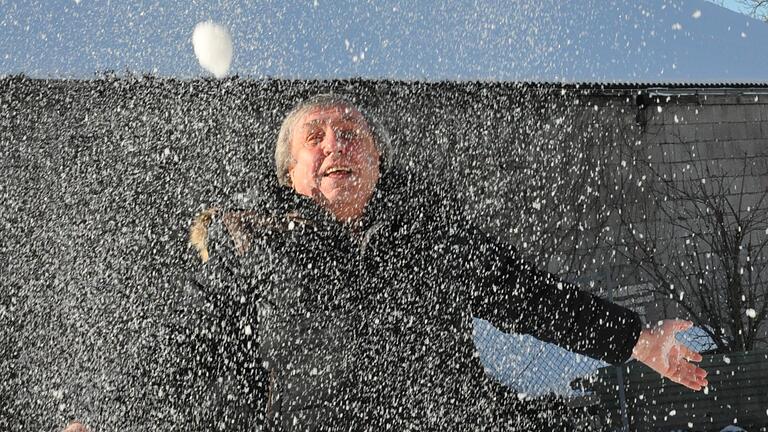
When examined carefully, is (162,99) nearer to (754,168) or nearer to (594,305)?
(594,305)

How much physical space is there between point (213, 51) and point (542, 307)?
4.14 m

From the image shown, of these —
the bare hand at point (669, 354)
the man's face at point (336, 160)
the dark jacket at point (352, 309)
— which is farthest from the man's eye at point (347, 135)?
the bare hand at point (669, 354)

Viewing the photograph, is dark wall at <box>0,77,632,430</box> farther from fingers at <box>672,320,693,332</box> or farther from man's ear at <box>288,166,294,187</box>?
fingers at <box>672,320,693,332</box>

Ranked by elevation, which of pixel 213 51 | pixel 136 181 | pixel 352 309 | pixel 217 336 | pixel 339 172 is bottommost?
pixel 217 336

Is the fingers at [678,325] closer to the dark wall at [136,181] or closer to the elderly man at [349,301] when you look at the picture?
the elderly man at [349,301]

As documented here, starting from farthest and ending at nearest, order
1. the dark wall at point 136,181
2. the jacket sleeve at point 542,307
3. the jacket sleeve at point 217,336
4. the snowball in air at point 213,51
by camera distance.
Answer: the snowball in air at point 213,51 → the dark wall at point 136,181 → the jacket sleeve at point 542,307 → the jacket sleeve at point 217,336

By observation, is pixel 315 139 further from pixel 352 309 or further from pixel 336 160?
pixel 352 309

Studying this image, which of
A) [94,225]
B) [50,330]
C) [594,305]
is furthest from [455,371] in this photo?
[94,225]

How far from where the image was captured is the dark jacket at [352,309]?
4.86ft

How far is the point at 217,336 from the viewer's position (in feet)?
4.78

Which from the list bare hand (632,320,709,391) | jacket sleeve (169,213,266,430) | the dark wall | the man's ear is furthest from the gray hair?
the dark wall

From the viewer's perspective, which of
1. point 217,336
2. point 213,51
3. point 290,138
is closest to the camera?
point 217,336

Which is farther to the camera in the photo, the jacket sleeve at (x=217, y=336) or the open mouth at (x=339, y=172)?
the open mouth at (x=339, y=172)

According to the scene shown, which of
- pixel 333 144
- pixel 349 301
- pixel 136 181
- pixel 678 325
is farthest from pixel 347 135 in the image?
pixel 136 181
